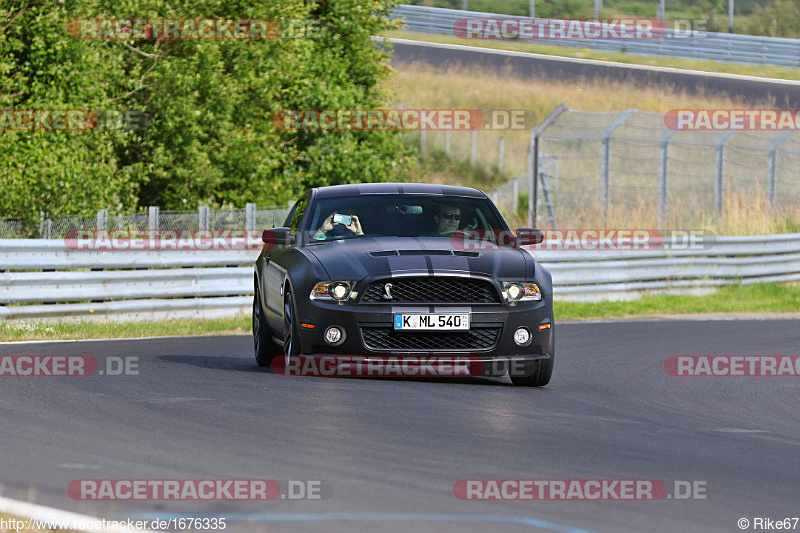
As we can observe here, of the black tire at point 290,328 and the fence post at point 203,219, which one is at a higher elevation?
the black tire at point 290,328

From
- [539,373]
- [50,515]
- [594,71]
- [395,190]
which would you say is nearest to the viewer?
[50,515]

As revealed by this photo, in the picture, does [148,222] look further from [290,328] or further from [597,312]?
[290,328]

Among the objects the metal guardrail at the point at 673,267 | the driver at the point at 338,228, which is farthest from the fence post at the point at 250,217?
the driver at the point at 338,228

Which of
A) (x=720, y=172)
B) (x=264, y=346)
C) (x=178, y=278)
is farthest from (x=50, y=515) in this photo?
(x=720, y=172)

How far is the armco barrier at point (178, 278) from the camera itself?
1501 centimetres

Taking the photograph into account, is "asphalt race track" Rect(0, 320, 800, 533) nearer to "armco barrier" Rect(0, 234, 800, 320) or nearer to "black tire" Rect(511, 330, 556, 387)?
"black tire" Rect(511, 330, 556, 387)

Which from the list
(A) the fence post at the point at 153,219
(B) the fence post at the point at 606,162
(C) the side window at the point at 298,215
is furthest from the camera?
(B) the fence post at the point at 606,162

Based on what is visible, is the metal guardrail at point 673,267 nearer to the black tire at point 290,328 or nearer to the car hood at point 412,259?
the car hood at point 412,259

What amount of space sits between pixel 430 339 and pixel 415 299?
320 millimetres

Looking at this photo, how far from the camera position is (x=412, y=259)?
32.9ft

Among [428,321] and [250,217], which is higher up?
[428,321]

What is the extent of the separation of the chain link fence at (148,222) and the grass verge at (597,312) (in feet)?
10.4

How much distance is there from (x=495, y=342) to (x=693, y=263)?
13878 mm

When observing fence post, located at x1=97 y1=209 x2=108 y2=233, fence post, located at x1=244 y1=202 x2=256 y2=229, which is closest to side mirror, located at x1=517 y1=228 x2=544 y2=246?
fence post, located at x1=97 y1=209 x2=108 y2=233
